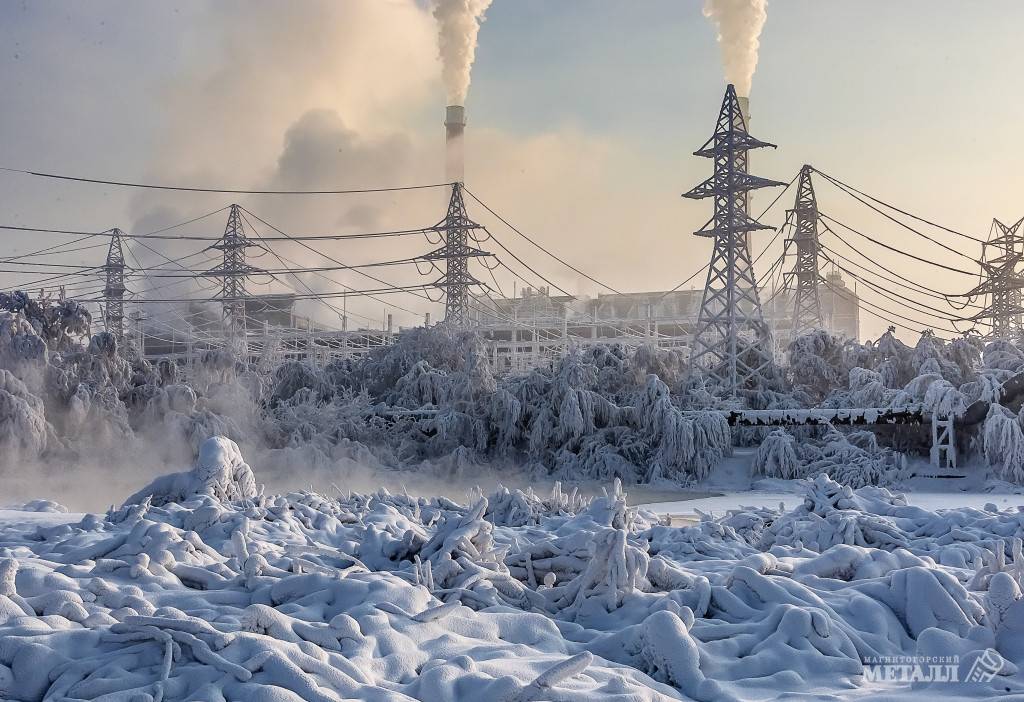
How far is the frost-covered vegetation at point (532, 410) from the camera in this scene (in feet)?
58.4

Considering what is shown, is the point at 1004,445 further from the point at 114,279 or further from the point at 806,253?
the point at 114,279

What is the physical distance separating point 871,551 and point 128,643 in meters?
5.63

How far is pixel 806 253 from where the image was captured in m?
31.6

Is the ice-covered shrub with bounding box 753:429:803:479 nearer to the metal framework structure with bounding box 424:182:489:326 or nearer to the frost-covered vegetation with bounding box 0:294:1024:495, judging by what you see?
the frost-covered vegetation with bounding box 0:294:1024:495

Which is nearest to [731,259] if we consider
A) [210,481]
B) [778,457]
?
[778,457]

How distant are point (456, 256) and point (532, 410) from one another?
14149 millimetres

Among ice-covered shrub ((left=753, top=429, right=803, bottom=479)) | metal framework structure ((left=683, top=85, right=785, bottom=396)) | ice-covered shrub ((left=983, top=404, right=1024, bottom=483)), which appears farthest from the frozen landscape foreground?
metal framework structure ((left=683, top=85, right=785, bottom=396))

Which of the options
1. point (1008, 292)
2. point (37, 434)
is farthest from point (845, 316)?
point (37, 434)

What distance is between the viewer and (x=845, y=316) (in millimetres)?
63750

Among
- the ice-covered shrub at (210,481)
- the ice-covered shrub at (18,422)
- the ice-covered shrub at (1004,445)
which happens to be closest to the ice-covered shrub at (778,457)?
the ice-covered shrub at (1004,445)

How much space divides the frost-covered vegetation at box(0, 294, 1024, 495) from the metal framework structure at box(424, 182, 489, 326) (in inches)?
343

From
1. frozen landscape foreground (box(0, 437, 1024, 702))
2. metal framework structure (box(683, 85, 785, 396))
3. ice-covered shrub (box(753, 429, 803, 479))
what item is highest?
metal framework structure (box(683, 85, 785, 396))

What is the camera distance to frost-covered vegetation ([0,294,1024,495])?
17.8 metres

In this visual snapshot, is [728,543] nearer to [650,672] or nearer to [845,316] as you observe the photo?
[650,672]
